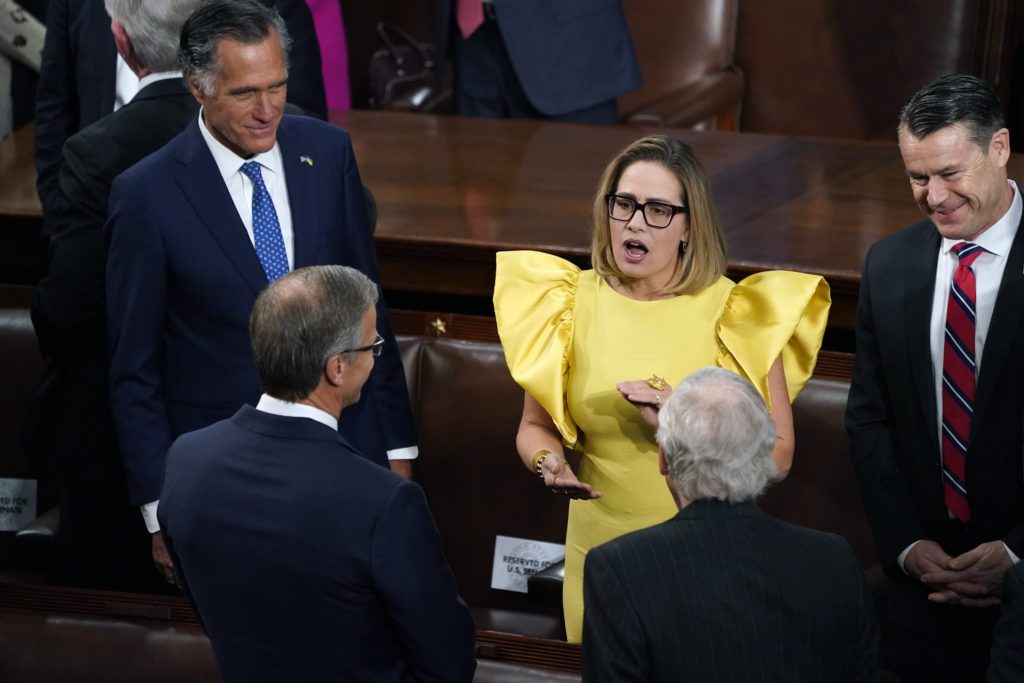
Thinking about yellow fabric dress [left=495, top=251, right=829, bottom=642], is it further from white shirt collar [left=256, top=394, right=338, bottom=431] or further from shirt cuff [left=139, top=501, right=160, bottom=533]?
shirt cuff [left=139, top=501, right=160, bottom=533]

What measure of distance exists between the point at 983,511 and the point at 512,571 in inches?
49.1

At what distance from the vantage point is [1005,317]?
2400 mm

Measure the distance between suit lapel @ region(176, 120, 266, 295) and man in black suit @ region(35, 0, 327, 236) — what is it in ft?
3.14

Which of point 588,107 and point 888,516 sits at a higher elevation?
point 588,107

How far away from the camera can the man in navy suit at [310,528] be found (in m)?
1.90

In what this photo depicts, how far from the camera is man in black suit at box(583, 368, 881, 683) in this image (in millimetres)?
1818

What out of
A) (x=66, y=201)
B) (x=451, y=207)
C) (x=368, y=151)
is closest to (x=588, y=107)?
(x=368, y=151)

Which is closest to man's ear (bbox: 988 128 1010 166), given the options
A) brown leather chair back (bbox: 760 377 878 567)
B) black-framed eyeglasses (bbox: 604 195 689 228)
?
black-framed eyeglasses (bbox: 604 195 689 228)

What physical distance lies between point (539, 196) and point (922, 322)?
1.55 meters

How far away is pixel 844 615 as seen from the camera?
186cm

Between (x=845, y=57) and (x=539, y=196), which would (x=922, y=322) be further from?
(x=845, y=57)

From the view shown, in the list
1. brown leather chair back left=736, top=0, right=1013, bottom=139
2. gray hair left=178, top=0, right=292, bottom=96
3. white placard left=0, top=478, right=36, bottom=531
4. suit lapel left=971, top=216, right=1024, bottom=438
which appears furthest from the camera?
brown leather chair back left=736, top=0, right=1013, bottom=139

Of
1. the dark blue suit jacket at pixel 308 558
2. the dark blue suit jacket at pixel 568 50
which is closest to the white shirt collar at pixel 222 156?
the dark blue suit jacket at pixel 308 558

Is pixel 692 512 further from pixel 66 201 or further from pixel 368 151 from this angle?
pixel 368 151
